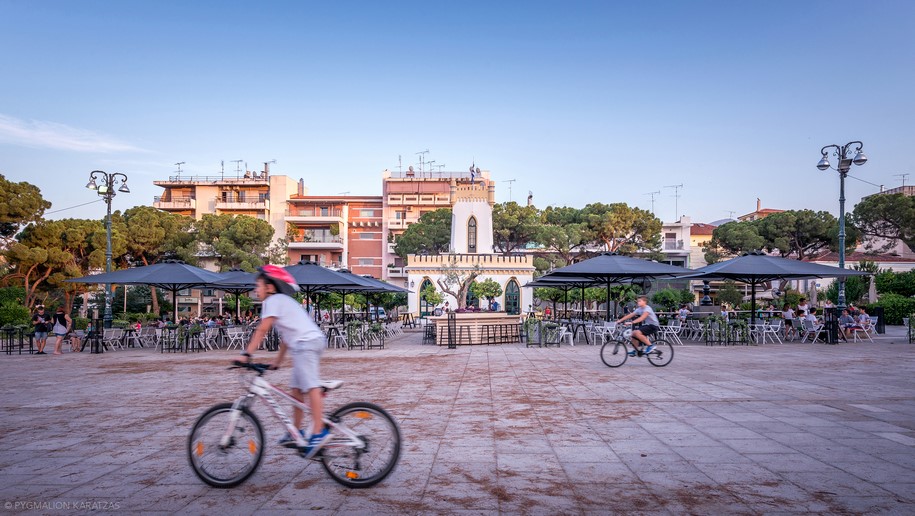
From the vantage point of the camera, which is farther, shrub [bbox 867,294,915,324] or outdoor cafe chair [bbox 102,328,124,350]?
shrub [bbox 867,294,915,324]

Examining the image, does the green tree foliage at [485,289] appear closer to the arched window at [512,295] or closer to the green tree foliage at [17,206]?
the arched window at [512,295]

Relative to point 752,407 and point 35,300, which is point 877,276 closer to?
point 752,407

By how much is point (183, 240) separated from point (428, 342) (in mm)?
33207

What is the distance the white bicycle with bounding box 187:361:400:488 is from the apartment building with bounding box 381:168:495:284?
56973mm

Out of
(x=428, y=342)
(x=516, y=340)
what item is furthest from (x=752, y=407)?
(x=428, y=342)

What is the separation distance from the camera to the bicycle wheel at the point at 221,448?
15.4 feet

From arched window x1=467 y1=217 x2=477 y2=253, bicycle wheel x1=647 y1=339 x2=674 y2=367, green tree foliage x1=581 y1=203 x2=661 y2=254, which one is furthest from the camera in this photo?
green tree foliage x1=581 y1=203 x2=661 y2=254

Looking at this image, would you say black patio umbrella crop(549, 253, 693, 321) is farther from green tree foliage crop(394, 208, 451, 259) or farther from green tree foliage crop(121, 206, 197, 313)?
green tree foliage crop(394, 208, 451, 259)

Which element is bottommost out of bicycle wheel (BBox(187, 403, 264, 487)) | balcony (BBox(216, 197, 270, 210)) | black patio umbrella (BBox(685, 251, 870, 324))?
bicycle wheel (BBox(187, 403, 264, 487))

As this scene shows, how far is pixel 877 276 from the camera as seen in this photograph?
34.6 meters

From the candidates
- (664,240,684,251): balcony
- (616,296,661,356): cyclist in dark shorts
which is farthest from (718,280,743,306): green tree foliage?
(616,296,661,356): cyclist in dark shorts

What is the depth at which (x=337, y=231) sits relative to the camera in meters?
61.7

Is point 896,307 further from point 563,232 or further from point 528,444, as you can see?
point 528,444

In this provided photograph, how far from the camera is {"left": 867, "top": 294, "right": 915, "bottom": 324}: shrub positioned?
2888 centimetres
